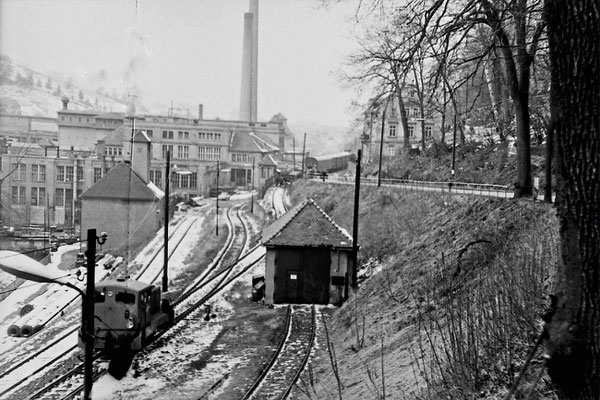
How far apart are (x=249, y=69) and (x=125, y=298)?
313 ft

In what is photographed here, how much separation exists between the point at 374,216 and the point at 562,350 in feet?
81.0

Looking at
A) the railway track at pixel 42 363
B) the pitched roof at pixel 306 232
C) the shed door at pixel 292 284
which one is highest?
the pitched roof at pixel 306 232

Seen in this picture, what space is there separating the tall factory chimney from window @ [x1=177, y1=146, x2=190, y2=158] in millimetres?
41934

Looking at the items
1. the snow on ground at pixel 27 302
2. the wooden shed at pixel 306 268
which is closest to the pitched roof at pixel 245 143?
the snow on ground at pixel 27 302

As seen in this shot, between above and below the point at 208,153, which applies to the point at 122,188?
below

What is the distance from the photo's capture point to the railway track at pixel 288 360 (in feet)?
40.8

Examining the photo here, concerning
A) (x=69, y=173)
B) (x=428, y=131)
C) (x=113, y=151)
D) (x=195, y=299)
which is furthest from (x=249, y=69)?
(x=195, y=299)

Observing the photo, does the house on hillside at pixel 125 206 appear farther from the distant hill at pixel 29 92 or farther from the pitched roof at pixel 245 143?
the pitched roof at pixel 245 143

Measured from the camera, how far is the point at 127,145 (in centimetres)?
3734

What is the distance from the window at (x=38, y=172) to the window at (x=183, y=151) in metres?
35.9

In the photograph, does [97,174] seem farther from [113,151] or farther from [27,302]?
[27,302]

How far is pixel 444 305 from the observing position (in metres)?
9.56

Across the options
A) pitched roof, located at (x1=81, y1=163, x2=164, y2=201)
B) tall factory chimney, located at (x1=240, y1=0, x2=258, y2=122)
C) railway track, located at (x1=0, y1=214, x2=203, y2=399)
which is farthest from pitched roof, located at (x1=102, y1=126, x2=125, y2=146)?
tall factory chimney, located at (x1=240, y1=0, x2=258, y2=122)

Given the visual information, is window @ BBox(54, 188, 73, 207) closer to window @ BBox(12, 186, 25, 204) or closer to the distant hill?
the distant hill
